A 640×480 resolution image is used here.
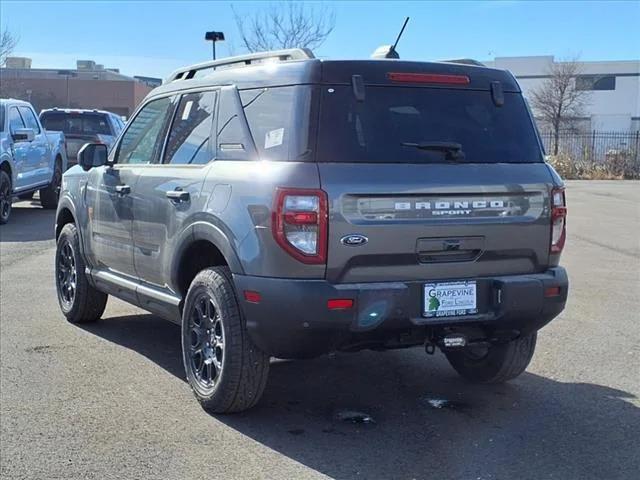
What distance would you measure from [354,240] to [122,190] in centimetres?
241

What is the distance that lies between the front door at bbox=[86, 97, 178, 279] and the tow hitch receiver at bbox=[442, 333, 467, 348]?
243cm

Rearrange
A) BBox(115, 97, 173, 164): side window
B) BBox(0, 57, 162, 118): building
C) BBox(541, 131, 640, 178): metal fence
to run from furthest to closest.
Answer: BBox(0, 57, 162, 118): building < BBox(541, 131, 640, 178): metal fence < BBox(115, 97, 173, 164): side window

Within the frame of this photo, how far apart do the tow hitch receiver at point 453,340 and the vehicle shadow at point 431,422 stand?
0.51 metres

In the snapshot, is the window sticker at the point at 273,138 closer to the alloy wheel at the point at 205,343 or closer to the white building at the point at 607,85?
the alloy wheel at the point at 205,343

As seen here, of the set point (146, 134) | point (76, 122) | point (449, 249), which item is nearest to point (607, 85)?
point (76, 122)

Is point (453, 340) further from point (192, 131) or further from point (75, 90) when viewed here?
point (75, 90)

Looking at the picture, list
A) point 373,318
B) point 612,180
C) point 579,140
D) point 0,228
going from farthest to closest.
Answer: point 579,140 → point 612,180 → point 0,228 → point 373,318

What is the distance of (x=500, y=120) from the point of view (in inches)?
190

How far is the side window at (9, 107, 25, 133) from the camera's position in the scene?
13.9m

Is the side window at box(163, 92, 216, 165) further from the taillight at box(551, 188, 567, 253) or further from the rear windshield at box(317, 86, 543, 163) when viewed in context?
the taillight at box(551, 188, 567, 253)

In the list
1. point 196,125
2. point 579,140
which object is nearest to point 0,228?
point 196,125

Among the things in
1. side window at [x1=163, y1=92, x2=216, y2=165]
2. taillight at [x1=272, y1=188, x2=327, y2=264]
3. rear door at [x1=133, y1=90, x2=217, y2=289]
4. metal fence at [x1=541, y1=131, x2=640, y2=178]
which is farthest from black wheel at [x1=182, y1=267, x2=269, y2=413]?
metal fence at [x1=541, y1=131, x2=640, y2=178]

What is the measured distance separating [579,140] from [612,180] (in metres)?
6.01

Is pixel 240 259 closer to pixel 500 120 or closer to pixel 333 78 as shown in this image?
pixel 333 78
